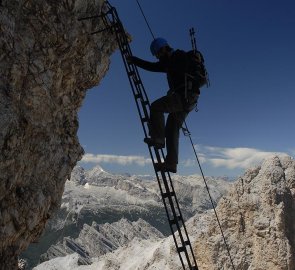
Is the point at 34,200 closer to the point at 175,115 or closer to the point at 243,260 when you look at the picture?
the point at 175,115

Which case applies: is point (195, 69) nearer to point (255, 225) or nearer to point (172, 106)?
point (172, 106)

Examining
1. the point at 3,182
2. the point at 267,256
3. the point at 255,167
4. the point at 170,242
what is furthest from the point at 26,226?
the point at 170,242

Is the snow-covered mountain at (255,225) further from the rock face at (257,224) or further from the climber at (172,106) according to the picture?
the climber at (172,106)

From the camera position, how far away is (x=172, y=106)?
977 cm

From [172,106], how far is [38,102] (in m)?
5.58

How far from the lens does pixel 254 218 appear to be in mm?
40938

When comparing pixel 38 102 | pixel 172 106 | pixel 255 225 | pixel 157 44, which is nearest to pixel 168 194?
pixel 172 106

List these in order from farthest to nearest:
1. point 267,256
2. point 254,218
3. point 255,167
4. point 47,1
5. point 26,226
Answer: point 255,167 → point 254,218 → point 267,256 → point 47,1 → point 26,226

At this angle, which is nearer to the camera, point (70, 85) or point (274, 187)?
point (70, 85)

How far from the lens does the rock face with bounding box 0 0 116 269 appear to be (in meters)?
11.5

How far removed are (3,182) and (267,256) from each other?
3251cm

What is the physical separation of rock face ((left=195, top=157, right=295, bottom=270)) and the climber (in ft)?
103

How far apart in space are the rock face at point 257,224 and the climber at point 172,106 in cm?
3148

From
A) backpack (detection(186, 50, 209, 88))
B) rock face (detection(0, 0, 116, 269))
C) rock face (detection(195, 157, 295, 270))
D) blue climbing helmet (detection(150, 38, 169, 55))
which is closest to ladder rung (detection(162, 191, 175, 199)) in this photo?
backpack (detection(186, 50, 209, 88))
